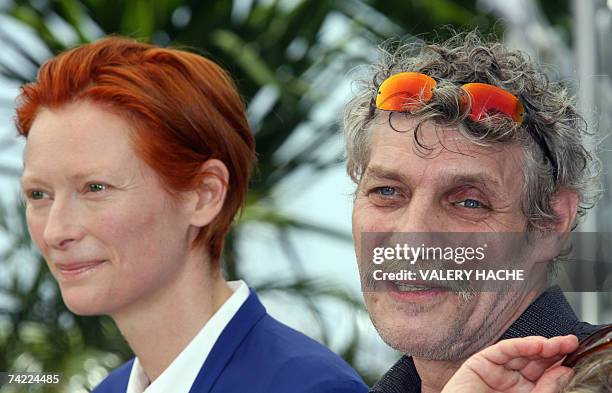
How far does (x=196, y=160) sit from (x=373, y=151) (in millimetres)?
271

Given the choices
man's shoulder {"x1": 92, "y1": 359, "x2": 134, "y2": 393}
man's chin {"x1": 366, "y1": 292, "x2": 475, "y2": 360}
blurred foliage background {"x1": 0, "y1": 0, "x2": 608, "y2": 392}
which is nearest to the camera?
man's chin {"x1": 366, "y1": 292, "x2": 475, "y2": 360}

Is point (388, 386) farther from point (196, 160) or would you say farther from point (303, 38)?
point (303, 38)

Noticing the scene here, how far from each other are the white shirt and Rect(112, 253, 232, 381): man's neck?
0.06 feet

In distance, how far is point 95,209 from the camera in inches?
56.5

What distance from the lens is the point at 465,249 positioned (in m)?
1.26

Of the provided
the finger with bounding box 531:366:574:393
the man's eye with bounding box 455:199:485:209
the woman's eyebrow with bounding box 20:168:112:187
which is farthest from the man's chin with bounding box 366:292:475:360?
the woman's eyebrow with bounding box 20:168:112:187

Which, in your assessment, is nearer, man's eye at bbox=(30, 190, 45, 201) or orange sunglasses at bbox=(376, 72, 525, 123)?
orange sunglasses at bbox=(376, 72, 525, 123)

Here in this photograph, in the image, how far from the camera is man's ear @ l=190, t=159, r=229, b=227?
4.97 ft

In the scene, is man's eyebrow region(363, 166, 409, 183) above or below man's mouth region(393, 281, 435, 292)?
above

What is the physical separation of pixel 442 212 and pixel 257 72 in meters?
2.09

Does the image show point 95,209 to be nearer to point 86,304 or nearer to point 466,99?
point 86,304

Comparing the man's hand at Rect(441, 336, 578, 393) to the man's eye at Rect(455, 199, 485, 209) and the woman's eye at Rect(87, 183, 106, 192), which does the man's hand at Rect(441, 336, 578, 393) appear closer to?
the man's eye at Rect(455, 199, 485, 209)

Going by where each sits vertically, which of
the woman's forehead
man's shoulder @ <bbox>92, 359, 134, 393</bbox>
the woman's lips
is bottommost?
man's shoulder @ <bbox>92, 359, 134, 393</bbox>

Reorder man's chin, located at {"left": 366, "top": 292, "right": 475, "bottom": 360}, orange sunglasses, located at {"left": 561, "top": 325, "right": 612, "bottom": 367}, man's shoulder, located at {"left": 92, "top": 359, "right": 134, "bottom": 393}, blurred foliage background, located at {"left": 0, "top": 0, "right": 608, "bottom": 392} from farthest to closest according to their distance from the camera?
1. blurred foliage background, located at {"left": 0, "top": 0, "right": 608, "bottom": 392}
2. man's shoulder, located at {"left": 92, "top": 359, "right": 134, "bottom": 393}
3. man's chin, located at {"left": 366, "top": 292, "right": 475, "bottom": 360}
4. orange sunglasses, located at {"left": 561, "top": 325, "right": 612, "bottom": 367}
